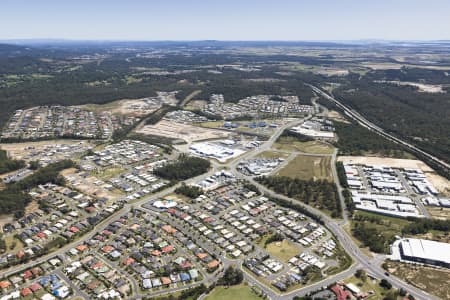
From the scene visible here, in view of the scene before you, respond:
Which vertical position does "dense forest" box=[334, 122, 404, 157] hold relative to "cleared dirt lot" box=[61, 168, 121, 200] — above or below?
above

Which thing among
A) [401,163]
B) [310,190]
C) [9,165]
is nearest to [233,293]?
[310,190]

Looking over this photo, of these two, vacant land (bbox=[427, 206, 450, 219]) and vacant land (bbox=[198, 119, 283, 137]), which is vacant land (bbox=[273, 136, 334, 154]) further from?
vacant land (bbox=[427, 206, 450, 219])

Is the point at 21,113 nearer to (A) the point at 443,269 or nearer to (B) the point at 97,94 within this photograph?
(B) the point at 97,94

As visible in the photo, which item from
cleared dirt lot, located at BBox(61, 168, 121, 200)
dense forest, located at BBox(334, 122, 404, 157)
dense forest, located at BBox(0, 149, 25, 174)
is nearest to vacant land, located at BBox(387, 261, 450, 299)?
dense forest, located at BBox(334, 122, 404, 157)

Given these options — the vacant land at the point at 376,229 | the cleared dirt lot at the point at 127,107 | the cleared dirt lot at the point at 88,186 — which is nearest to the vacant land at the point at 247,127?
the cleared dirt lot at the point at 127,107

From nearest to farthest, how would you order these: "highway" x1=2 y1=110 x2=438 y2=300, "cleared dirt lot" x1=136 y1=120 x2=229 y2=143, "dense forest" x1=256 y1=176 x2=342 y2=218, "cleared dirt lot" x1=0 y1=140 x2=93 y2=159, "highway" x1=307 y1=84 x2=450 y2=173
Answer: "highway" x1=2 y1=110 x2=438 y2=300, "dense forest" x1=256 y1=176 x2=342 y2=218, "highway" x1=307 y1=84 x2=450 y2=173, "cleared dirt lot" x1=0 y1=140 x2=93 y2=159, "cleared dirt lot" x1=136 y1=120 x2=229 y2=143

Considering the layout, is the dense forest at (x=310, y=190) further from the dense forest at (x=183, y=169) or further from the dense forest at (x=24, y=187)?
the dense forest at (x=24, y=187)

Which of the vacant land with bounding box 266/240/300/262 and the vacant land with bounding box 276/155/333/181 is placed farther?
the vacant land with bounding box 276/155/333/181
